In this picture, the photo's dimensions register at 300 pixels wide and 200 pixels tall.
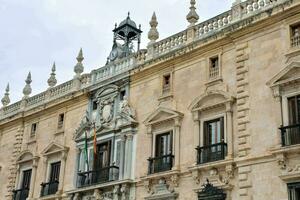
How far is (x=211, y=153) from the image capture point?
19297 millimetres

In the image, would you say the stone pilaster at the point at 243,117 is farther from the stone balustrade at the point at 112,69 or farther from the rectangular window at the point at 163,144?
the stone balustrade at the point at 112,69

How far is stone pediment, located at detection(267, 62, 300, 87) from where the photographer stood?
57.7 feet

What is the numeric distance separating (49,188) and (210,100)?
10250 millimetres

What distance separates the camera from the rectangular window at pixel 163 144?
21148 millimetres

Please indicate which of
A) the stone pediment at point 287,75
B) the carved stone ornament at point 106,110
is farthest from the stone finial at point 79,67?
the stone pediment at point 287,75

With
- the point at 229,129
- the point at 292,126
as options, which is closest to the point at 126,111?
the point at 229,129

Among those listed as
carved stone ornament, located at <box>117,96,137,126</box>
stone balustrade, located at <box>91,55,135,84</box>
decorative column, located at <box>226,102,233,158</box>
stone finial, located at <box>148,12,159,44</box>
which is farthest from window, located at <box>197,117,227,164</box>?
stone balustrade, located at <box>91,55,135,84</box>

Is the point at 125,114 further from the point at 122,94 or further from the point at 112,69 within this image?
the point at 112,69

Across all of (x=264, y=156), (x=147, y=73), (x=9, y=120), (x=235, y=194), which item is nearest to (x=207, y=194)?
(x=235, y=194)

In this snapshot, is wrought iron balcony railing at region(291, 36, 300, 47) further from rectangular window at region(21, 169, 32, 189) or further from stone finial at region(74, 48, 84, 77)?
rectangular window at region(21, 169, 32, 189)

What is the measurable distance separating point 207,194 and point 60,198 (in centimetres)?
906

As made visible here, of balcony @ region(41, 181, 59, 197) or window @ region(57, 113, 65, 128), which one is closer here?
balcony @ region(41, 181, 59, 197)

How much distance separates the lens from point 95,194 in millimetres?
22953

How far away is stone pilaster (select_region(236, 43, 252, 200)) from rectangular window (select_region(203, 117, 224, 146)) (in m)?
0.89
